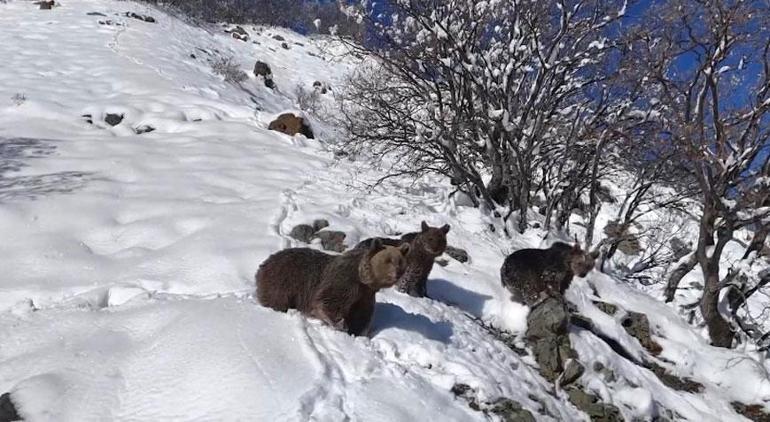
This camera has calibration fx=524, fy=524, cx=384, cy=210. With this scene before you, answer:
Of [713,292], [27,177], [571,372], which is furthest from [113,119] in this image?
[713,292]

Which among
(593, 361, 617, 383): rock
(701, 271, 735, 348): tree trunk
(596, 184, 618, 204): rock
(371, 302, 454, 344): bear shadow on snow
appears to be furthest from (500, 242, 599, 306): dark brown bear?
(596, 184, 618, 204): rock

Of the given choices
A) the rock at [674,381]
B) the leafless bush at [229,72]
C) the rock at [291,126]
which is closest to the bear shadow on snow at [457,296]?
the rock at [674,381]

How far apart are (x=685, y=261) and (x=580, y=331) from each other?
122 inches

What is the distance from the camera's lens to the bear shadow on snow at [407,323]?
4250 millimetres

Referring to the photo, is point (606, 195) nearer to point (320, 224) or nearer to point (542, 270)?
point (542, 270)

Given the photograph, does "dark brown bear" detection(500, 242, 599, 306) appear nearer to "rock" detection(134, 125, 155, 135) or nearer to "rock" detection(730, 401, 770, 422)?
"rock" detection(730, 401, 770, 422)

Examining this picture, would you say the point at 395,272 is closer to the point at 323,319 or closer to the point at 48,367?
the point at 323,319

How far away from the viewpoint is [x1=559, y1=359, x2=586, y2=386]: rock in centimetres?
464

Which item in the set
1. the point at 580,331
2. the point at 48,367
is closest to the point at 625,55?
the point at 580,331

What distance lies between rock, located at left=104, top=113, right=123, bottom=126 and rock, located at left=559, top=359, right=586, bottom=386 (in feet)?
34.3

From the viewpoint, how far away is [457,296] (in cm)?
574

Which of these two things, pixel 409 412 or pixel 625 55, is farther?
pixel 625 55

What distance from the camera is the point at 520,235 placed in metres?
8.54

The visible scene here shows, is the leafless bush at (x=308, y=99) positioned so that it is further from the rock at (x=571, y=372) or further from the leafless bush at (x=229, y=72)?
the rock at (x=571, y=372)
